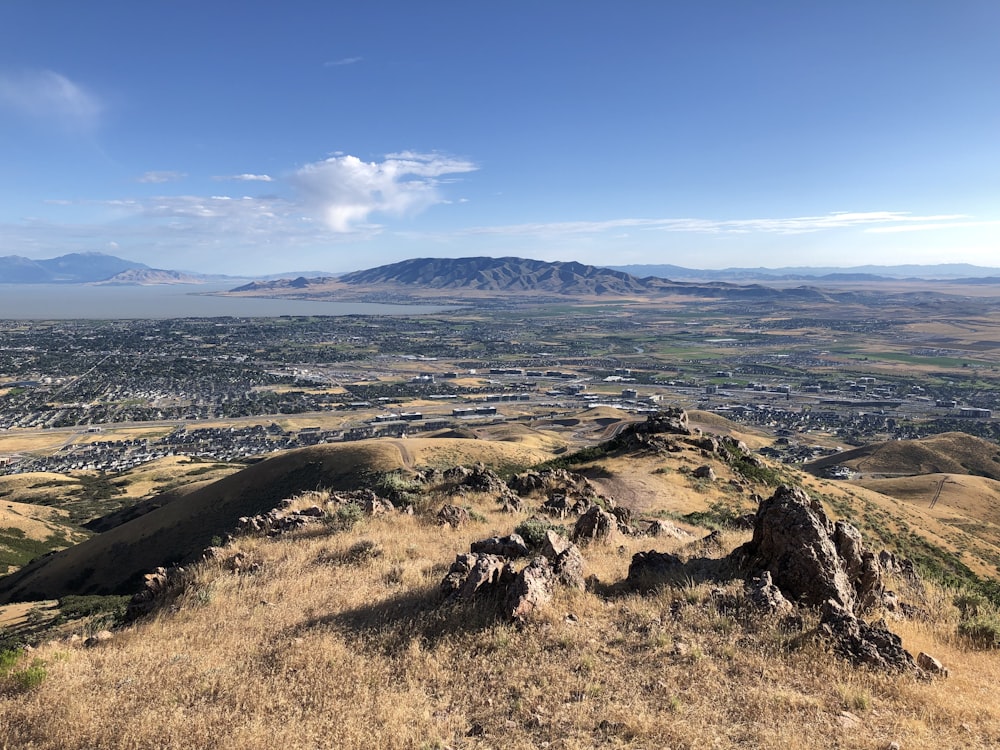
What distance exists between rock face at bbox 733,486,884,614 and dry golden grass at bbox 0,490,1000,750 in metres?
1.15

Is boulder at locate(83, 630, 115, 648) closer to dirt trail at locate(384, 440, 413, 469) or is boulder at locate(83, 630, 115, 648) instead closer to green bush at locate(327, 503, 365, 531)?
green bush at locate(327, 503, 365, 531)

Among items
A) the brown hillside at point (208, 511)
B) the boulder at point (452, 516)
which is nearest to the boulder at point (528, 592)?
the boulder at point (452, 516)

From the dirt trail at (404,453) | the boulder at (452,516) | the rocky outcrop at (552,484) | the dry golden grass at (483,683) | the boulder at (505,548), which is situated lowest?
the dirt trail at (404,453)

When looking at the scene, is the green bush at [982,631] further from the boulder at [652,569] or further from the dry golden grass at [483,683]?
the boulder at [652,569]

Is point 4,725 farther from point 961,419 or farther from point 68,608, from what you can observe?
point 961,419

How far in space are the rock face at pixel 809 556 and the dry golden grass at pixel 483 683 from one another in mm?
1147

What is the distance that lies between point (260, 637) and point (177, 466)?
9541cm

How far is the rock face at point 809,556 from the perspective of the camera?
36.7 ft

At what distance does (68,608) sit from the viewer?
104 feet

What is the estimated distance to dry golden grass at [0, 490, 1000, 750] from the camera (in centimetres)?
770

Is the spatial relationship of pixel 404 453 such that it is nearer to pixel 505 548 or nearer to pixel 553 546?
pixel 505 548

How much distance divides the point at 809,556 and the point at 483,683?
7.25m

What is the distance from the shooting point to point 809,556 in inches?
453

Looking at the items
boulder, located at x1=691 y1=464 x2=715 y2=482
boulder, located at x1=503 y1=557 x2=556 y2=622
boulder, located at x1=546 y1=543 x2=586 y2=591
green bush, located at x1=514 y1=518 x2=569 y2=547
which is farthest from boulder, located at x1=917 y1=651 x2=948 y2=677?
boulder, located at x1=691 y1=464 x2=715 y2=482
